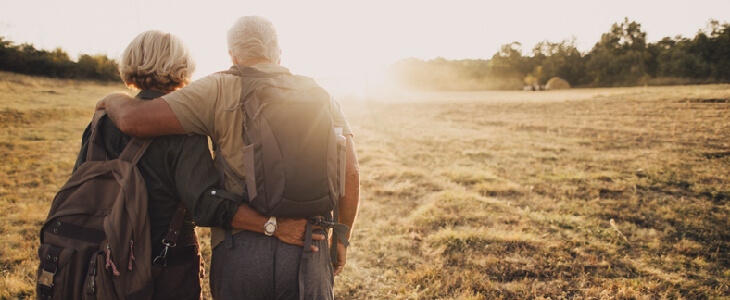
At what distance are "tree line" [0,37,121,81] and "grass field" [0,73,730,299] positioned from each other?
26327mm

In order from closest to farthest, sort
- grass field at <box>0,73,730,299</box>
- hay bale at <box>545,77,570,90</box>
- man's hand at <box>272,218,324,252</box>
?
1. man's hand at <box>272,218,324,252</box>
2. grass field at <box>0,73,730,299</box>
3. hay bale at <box>545,77,570,90</box>

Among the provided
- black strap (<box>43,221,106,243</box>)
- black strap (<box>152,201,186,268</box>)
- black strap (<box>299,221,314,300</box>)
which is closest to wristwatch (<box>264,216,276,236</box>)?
black strap (<box>299,221,314,300</box>)

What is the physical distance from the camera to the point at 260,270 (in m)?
1.70

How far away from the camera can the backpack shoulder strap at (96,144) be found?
1.76m

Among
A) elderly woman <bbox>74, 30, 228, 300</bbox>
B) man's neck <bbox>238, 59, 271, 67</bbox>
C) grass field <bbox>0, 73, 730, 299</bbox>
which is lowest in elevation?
grass field <bbox>0, 73, 730, 299</bbox>

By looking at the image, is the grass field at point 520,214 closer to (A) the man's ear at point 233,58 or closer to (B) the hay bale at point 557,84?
(A) the man's ear at point 233,58

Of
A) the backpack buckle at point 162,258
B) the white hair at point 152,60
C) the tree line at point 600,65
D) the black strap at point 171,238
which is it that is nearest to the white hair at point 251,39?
the white hair at point 152,60

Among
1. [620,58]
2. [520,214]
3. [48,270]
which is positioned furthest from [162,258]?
[620,58]

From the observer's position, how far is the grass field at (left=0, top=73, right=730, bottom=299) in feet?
13.1

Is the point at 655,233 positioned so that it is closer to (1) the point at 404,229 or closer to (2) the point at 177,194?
(1) the point at 404,229

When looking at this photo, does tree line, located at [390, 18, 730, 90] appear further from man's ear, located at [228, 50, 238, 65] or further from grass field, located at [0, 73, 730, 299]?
man's ear, located at [228, 50, 238, 65]

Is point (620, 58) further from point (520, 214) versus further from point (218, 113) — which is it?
point (218, 113)

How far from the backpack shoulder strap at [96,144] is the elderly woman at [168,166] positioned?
0.09 ft

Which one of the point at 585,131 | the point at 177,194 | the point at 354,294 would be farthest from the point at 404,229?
the point at 585,131
